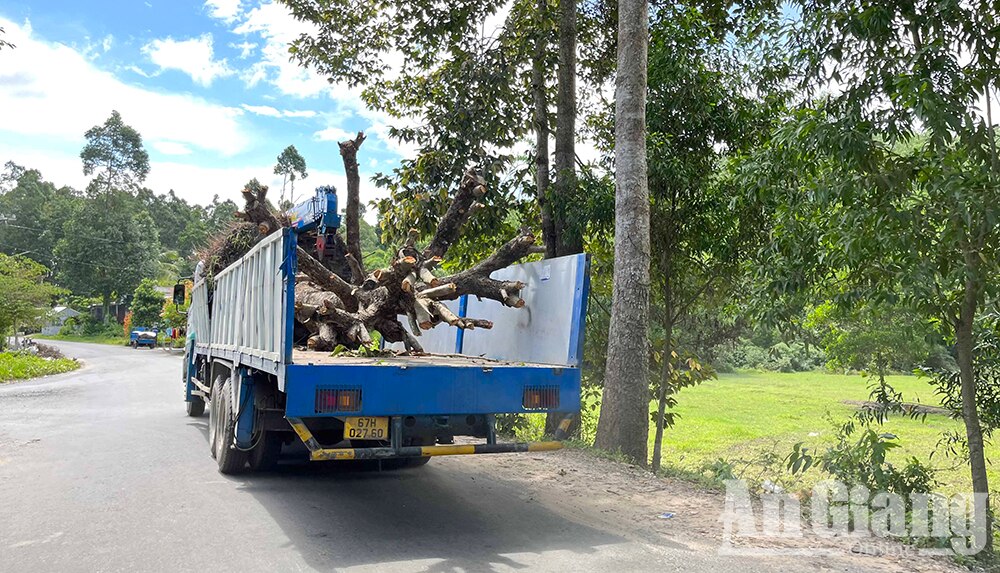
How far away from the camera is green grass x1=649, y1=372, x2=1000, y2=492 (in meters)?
12.1

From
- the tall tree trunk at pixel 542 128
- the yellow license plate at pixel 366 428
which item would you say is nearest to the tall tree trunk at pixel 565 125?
the tall tree trunk at pixel 542 128

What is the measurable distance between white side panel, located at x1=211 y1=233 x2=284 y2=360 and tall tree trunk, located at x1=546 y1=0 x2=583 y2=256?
4.56m

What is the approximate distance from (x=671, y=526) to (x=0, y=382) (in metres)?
20.9

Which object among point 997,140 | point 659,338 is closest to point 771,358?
point 659,338

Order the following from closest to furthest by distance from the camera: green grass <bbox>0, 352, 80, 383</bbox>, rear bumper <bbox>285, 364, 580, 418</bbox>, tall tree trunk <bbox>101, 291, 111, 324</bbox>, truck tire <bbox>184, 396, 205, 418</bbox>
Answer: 1. rear bumper <bbox>285, 364, 580, 418</bbox>
2. truck tire <bbox>184, 396, 205, 418</bbox>
3. green grass <bbox>0, 352, 80, 383</bbox>
4. tall tree trunk <bbox>101, 291, 111, 324</bbox>

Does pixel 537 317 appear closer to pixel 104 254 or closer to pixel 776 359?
pixel 776 359

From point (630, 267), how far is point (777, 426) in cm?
1575

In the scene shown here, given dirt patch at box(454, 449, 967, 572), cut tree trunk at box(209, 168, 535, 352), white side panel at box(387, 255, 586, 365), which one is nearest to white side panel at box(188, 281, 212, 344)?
cut tree trunk at box(209, 168, 535, 352)

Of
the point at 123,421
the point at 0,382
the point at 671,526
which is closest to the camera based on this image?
the point at 671,526

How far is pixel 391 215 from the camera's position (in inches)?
477

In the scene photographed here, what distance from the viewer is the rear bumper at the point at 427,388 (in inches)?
Answer: 193

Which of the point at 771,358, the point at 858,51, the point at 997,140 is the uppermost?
the point at 858,51

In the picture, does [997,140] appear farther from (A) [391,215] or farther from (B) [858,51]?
(A) [391,215]

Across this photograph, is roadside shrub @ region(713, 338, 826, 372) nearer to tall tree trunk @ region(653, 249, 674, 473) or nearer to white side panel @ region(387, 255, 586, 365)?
tall tree trunk @ region(653, 249, 674, 473)
